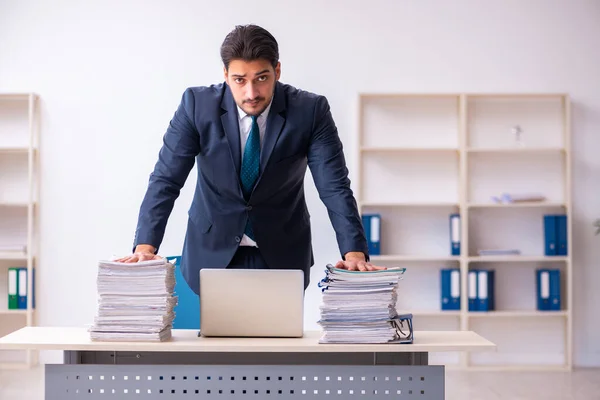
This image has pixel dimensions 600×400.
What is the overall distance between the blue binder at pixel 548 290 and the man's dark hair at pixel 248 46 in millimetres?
3645

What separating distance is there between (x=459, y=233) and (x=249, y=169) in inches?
122

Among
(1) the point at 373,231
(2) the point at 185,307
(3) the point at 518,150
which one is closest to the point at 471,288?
(1) the point at 373,231

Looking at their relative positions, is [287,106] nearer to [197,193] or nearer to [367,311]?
[197,193]

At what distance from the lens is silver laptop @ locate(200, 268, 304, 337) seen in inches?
84.9

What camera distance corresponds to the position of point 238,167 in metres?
2.69

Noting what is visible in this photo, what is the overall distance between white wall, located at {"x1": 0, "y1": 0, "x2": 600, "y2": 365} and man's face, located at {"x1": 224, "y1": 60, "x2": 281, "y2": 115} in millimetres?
3170

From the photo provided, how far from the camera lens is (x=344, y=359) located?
223cm

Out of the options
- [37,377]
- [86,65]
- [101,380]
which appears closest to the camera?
[101,380]

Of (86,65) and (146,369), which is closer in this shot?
(146,369)

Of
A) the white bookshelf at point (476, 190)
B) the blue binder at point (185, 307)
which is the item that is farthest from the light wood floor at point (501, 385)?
the blue binder at point (185, 307)

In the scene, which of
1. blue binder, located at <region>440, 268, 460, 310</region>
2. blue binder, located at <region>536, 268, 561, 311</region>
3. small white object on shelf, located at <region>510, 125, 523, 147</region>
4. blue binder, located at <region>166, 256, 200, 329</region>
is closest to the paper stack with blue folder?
blue binder, located at <region>166, 256, 200, 329</region>

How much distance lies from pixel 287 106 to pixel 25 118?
3.54 metres

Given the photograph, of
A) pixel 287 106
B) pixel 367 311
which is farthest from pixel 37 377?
pixel 367 311

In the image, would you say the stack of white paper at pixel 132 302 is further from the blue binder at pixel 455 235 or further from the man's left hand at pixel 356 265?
the blue binder at pixel 455 235
